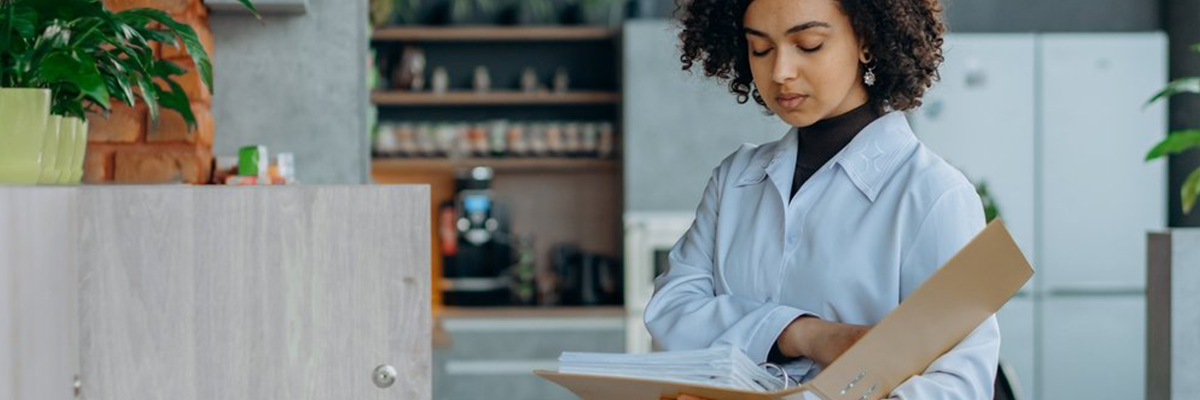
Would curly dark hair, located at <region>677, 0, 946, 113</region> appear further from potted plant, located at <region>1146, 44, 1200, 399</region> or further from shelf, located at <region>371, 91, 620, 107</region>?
shelf, located at <region>371, 91, 620, 107</region>

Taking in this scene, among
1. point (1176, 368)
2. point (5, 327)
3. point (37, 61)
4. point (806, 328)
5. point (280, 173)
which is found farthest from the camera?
point (1176, 368)

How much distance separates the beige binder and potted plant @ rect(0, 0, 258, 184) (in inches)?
25.6

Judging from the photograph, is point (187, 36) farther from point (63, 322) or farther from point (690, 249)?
point (690, 249)

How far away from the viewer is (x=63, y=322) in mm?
1663

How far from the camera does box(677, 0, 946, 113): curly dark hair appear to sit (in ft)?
5.26

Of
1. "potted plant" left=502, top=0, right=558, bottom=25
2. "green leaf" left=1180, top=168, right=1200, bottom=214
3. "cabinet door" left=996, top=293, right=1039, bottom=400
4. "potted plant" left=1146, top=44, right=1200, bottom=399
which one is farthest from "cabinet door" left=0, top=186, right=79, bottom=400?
"cabinet door" left=996, top=293, right=1039, bottom=400

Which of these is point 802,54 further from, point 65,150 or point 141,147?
point 141,147

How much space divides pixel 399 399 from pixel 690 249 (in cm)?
39

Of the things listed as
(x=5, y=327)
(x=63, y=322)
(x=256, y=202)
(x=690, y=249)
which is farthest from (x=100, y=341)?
(x=690, y=249)

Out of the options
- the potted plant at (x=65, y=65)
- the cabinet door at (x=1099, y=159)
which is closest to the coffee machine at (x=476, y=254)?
the cabinet door at (x=1099, y=159)

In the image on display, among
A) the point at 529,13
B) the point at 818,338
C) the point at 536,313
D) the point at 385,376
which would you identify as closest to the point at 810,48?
→ the point at 818,338

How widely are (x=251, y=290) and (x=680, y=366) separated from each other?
55cm

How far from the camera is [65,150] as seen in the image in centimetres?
177

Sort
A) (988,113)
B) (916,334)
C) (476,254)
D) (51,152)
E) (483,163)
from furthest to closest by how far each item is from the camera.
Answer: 1. (483,163)
2. (476,254)
3. (988,113)
4. (51,152)
5. (916,334)
